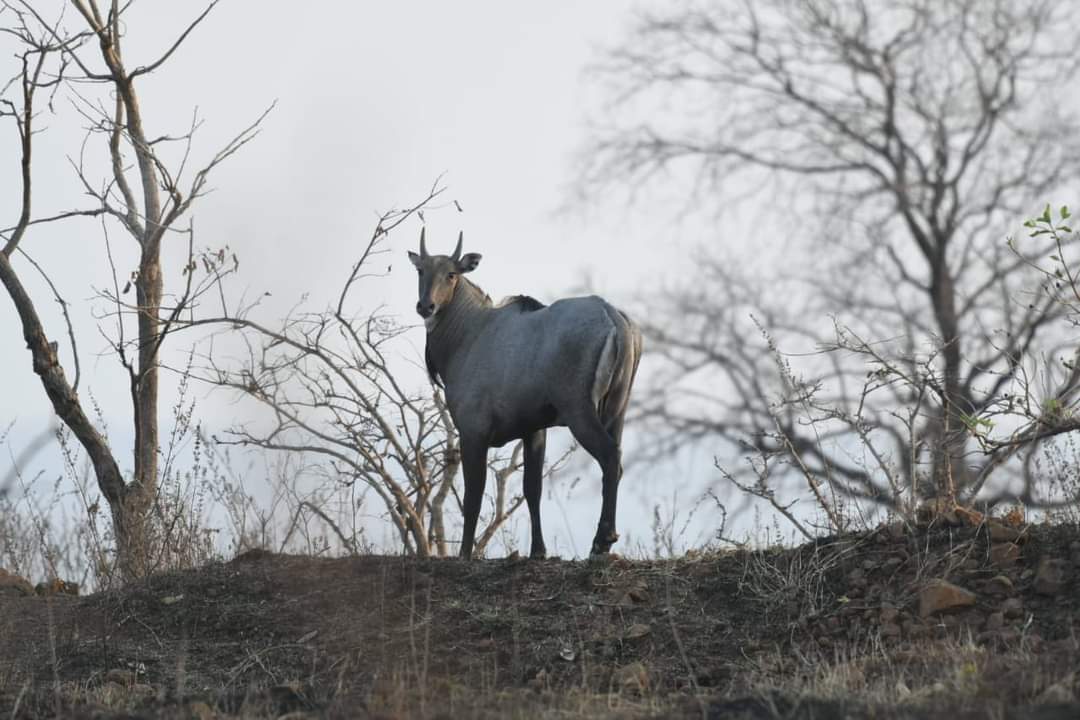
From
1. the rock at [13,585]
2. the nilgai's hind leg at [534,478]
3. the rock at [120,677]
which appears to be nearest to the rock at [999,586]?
the nilgai's hind leg at [534,478]

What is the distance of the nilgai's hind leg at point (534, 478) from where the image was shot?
1009 centimetres

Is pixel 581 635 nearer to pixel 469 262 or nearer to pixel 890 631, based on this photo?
pixel 890 631

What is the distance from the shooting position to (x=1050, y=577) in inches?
305

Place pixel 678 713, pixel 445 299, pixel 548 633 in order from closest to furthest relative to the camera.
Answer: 1. pixel 678 713
2. pixel 548 633
3. pixel 445 299

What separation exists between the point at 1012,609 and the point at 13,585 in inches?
265

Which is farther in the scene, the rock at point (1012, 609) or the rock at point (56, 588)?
the rock at point (56, 588)

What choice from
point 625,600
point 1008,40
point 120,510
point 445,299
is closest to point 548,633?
point 625,600

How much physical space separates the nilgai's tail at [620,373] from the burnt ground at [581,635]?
104 cm

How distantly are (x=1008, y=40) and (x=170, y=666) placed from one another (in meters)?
18.4

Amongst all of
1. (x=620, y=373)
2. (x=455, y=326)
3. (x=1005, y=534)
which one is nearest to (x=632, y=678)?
(x=1005, y=534)

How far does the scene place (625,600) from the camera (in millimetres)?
8500

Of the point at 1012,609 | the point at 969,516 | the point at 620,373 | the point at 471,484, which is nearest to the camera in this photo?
the point at 1012,609

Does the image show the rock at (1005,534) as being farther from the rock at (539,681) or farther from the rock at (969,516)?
the rock at (539,681)

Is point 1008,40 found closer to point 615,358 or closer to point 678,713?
point 615,358
